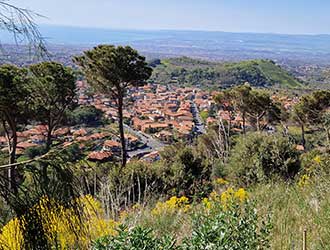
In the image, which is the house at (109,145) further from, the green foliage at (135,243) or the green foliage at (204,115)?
the green foliage at (204,115)

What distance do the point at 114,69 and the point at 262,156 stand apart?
6.54m

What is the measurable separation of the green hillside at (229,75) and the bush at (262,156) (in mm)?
47605

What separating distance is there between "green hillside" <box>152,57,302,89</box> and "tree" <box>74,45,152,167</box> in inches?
1686

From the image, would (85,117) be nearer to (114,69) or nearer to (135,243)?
(135,243)

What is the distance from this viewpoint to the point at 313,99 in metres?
15.0

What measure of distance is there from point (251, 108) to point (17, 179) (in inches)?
630

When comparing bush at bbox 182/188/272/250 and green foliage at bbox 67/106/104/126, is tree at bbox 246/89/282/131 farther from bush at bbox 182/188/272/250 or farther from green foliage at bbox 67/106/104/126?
bush at bbox 182/188/272/250

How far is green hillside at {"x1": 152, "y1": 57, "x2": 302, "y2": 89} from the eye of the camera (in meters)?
56.6

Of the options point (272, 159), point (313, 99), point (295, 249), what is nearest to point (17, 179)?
point (295, 249)

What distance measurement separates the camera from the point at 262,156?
5.86 meters

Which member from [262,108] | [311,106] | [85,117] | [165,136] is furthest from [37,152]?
[165,136]

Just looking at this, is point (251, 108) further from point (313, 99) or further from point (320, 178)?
point (320, 178)

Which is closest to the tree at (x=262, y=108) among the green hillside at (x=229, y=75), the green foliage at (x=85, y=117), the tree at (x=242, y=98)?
the tree at (x=242, y=98)

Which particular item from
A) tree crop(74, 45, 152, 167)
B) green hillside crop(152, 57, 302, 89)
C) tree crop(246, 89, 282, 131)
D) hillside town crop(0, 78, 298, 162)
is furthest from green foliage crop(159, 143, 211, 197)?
green hillside crop(152, 57, 302, 89)
